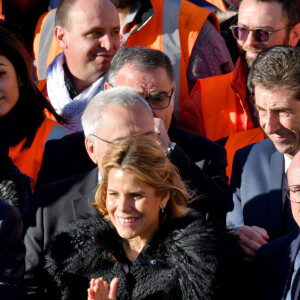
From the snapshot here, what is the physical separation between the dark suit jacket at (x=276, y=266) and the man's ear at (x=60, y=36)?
245 cm

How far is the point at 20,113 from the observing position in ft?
14.8

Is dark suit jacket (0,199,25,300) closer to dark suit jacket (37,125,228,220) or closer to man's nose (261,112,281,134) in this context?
dark suit jacket (37,125,228,220)

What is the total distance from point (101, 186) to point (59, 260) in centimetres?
39

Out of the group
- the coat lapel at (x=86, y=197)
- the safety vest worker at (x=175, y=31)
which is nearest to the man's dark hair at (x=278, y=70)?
the coat lapel at (x=86, y=197)

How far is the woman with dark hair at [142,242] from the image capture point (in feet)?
10.7

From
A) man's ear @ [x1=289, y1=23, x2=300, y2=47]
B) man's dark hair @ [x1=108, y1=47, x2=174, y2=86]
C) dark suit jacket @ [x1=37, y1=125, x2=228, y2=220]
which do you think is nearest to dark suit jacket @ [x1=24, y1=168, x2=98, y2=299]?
dark suit jacket @ [x1=37, y1=125, x2=228, y2=220]

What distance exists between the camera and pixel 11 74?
451cm

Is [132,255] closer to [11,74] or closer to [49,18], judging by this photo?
[11,74]

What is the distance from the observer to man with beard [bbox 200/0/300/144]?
16.1 feet

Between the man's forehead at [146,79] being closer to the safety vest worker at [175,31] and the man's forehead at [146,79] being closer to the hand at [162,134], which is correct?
the hand at [162,134]

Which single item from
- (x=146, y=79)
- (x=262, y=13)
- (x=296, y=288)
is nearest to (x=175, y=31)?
(x=262, y=13)

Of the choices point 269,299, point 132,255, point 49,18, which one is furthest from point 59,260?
point 49,18

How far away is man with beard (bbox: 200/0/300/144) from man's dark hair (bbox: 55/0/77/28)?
1.05 meters

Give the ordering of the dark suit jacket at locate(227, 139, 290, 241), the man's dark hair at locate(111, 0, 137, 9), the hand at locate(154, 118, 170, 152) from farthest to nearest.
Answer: the man's dark hair at locate(111, 0, 137, 9), the hand at locate(154, 118, 170, 152), the dark suit jacket at locate(227, 139, 290, 241)
